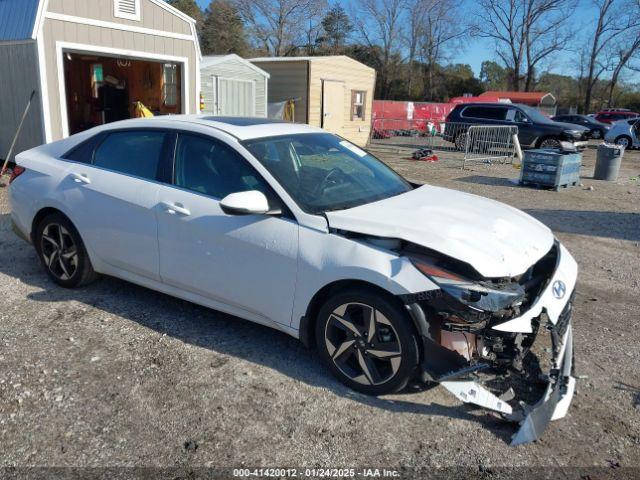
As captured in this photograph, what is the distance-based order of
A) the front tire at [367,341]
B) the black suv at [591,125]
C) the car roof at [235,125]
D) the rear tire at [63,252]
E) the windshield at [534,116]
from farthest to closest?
the black suv at [591,125], the windshield at [534,116], the rear tire at [63,252], the car roof at [235,125], the front tire at [367,341]

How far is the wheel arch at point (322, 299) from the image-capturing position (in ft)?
10.2

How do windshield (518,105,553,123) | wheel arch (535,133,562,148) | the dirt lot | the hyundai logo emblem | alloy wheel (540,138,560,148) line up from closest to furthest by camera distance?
1. the dirt lot
2. the hyundai logo emblem
3. alloy wheel (540,138,560,148)
4. wheel arch (535,133,562,148)
5. windshield (518,105,553,123)

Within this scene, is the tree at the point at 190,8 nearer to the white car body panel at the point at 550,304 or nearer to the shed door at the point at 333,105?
the shed door at the point at 333,105

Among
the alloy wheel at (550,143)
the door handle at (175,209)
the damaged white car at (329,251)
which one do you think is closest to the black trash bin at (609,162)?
the alloy wheel at (550,143)

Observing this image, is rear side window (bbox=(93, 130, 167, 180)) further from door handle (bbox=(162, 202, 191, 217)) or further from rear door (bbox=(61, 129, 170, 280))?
door handle (bbox=(162, 202, 191, 217))

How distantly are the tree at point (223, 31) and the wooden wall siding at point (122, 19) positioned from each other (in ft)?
127

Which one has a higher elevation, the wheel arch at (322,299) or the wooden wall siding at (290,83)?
the wooden wall siding at (290,83)

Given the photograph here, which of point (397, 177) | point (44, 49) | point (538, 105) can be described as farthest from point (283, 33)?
point (397, 177)

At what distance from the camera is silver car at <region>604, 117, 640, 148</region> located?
2358 centimetres

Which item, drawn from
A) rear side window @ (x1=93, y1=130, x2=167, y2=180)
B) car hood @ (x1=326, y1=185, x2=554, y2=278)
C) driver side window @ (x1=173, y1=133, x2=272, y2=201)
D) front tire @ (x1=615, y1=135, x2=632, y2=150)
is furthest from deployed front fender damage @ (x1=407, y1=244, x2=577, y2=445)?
front tire @ (x1=615, y1=135, x2=632, y2=150)

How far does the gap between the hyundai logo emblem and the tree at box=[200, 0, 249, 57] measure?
Answer: 163 ft

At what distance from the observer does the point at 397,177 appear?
14.8 ft

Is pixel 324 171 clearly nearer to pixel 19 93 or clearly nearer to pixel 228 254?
pixel 228 254

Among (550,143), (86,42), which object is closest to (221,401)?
(86,42)
